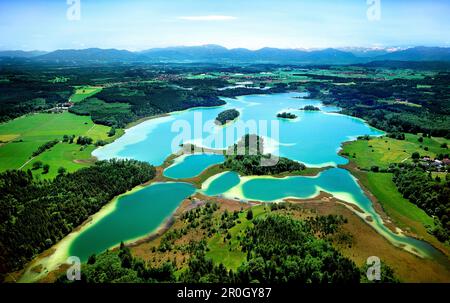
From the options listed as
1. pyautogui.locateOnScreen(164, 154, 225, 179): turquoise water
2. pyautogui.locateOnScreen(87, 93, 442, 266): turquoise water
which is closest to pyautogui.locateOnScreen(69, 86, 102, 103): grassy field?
pyautogui.locateOnScreen(87, 93, 442, 266): turquoise water

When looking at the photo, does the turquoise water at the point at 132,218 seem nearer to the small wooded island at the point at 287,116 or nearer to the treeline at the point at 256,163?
the treeline at the point at 256,163

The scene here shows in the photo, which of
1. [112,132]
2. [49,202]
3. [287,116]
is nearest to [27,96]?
[112,132]
